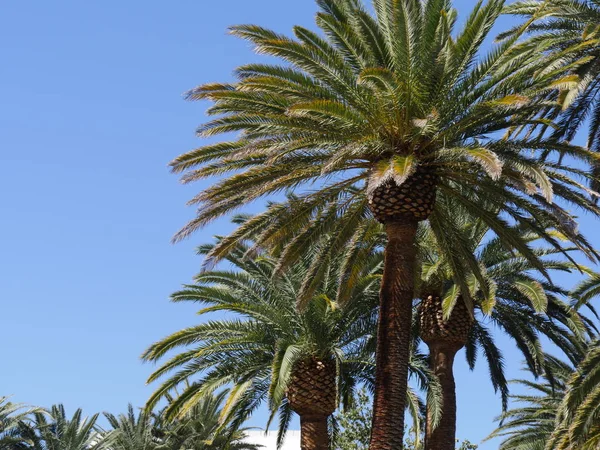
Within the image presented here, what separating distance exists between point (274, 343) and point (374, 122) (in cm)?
779

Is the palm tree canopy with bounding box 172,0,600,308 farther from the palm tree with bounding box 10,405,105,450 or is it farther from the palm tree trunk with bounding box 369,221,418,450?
the palm tree with bounding box 10,405,105,450

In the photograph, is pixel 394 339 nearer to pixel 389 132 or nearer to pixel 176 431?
pixel 389 132

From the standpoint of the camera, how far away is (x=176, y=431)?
3475 centimetres

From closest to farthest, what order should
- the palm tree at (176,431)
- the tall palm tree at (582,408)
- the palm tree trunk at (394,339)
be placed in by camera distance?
1. the palm tree trunk at (394,339)
2. the tall palm tree at (582,408)
3. the palm tree at (176,431)

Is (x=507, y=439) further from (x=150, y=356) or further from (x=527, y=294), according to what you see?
(x=150, y=356)

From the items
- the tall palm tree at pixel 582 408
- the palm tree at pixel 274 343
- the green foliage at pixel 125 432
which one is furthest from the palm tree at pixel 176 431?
the tall palm tree at pixel 582 408

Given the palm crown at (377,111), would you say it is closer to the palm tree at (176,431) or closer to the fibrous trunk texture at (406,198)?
the fibrous trunk texture at (406,198)

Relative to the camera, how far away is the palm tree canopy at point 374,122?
57.9 ft

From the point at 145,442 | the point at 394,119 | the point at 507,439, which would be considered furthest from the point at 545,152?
the point at 145,442

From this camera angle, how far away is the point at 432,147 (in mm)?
18188

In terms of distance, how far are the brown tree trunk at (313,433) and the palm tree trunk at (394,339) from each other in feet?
21.1

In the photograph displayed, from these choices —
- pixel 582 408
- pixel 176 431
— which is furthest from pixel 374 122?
pixel 176 431

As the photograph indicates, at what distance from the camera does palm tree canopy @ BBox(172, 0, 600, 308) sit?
17641 mm

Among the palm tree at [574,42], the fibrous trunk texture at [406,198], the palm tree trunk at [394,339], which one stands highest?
the palm tree at [574,42]
